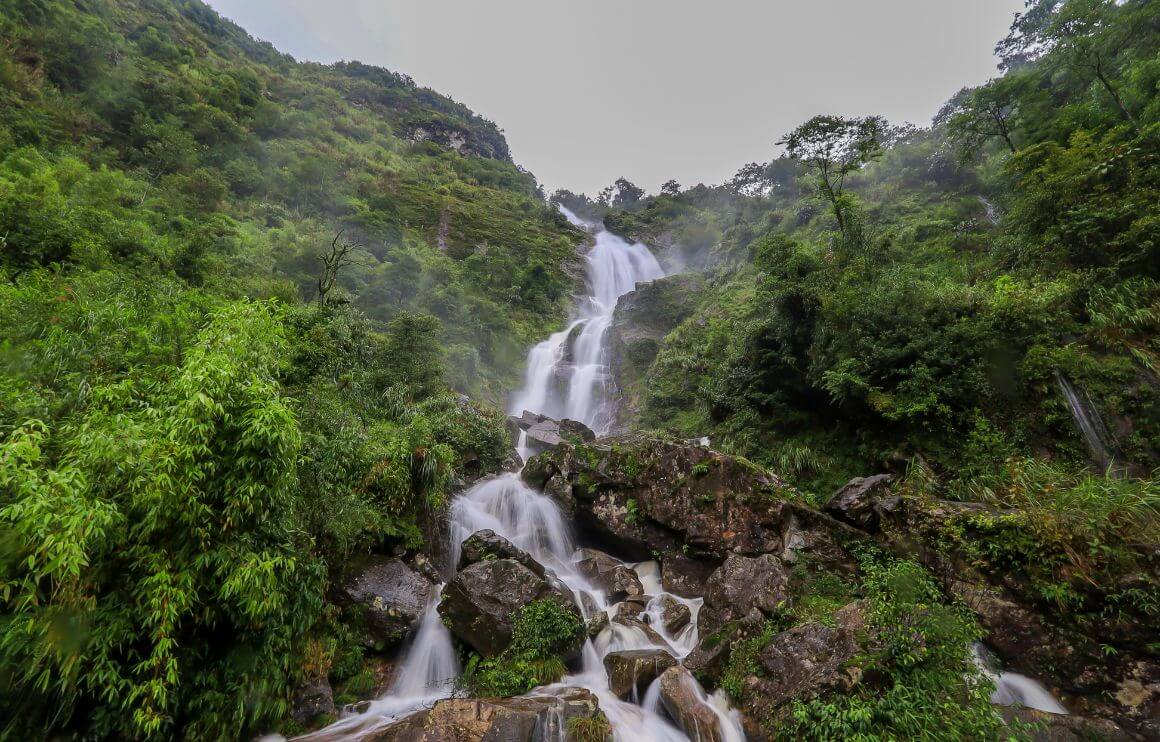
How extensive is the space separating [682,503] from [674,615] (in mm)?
2388

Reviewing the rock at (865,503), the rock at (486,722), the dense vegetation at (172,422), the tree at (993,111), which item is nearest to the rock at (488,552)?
the dense vegetation at (172,422)

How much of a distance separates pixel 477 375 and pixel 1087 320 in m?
21.3

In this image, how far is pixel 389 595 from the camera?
24.4ft

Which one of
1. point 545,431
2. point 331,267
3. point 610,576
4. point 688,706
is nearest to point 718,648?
point 688,706

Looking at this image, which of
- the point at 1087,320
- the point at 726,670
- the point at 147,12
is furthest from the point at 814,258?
the point at 147,12

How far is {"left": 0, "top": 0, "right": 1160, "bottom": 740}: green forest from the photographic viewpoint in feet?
11.9

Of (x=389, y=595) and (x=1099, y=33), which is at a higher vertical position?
(x=1099, y=33)

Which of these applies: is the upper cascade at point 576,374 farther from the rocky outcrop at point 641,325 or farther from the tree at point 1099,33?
the tree at point 1099,33

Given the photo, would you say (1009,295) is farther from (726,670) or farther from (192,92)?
(192,92)

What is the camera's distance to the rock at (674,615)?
315 inches

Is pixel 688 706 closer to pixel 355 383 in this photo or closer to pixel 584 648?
pixel 584 648

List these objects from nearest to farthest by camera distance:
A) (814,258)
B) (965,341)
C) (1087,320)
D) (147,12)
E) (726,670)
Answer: (726,670) < (1087,320) < (965,341) < (814,258) < (147,12)

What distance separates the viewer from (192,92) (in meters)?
26.1

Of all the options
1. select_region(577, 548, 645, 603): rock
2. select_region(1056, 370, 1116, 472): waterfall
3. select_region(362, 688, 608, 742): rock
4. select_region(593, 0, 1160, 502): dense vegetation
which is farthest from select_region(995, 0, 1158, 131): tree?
select_region(362, 688, 608, 742): rock
